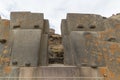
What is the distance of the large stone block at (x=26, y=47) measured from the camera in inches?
129

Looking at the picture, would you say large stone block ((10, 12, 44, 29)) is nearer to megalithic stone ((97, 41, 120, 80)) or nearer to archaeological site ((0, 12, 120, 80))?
archaeological site ((0, 12, 120, 80))

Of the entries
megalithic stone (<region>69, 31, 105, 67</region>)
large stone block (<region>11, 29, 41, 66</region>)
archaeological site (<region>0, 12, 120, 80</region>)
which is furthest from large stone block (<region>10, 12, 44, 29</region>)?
megalithic stone (<region>69, 31, 105, 67</region>)

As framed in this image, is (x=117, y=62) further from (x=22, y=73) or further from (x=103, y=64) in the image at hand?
(x=22, y=73)

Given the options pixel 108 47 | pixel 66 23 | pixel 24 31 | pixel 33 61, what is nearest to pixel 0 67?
pixel 33 61

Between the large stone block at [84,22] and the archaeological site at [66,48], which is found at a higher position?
the large stone block at [84,22]

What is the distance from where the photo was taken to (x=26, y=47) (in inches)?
135

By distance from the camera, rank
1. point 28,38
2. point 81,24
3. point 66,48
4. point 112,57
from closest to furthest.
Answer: point 112,57
point 28,38
point 66,48
point 81,24

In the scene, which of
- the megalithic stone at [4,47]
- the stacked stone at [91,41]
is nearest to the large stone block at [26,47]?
the megalithic stone at [4,47]

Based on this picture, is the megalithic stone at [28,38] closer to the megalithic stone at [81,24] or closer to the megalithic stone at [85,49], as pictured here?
the megalithic stone at [81,24]

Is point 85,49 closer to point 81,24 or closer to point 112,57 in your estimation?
point 112,57

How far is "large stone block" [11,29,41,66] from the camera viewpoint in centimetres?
327

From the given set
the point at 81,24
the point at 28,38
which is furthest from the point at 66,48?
the point at 28,38

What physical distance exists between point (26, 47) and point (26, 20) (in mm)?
665

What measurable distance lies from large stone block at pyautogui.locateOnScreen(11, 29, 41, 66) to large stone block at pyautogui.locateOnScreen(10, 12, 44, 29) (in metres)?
0.13
